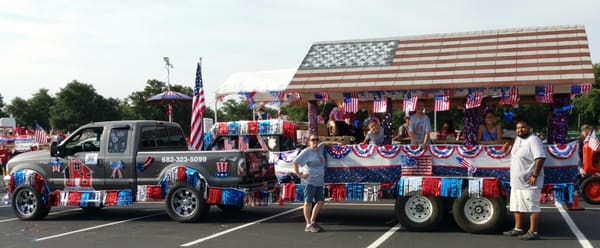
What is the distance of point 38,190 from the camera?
407 inches

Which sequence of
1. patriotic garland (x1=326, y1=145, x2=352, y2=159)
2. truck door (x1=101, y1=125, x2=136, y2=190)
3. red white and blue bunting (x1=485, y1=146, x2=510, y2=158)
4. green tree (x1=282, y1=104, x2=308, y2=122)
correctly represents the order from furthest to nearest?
1. green tree (x1=282, y1=104, x2=308, y2=122)
2. truck door (x1=101, y1=125, x2=136, y2=190)
3. patriotic garland (x1=326, y1=145, x2=352, y2=159)
4. red white and blue bunting (x1=485, y1=146, x2=510, y2=158)

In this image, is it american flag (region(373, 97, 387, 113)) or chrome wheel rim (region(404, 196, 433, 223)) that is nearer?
chrome wheel rim (region(404, 196, 433, 223))

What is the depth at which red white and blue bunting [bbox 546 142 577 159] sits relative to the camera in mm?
8008

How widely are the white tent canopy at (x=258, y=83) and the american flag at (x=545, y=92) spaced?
7592mm

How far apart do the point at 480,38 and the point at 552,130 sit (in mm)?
2021

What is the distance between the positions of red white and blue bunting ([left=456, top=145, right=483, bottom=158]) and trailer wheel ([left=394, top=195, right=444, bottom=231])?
79cm

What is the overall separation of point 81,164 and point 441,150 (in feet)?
21.3

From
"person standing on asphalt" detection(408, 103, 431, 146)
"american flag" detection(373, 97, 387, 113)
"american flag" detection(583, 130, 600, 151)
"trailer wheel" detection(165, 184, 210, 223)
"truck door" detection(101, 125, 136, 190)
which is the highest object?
"american flag" detection(373, 97, 387, 113)

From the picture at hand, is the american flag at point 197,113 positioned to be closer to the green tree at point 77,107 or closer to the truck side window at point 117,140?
the truck side window at point 117,140

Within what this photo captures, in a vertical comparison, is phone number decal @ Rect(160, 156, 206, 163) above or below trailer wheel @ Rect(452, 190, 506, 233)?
above

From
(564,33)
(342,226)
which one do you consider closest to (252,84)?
(342,226)

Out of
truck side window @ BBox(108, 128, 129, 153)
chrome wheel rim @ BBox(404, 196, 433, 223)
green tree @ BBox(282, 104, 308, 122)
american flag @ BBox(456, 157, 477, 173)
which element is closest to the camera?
american flag @ BBox(456, 157, 477, 173)

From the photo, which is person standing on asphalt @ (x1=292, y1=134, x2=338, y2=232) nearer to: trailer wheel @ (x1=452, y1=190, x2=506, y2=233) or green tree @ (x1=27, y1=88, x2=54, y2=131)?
trailer wheel @ (x1=452, y1=190, x2=506, y2=233)

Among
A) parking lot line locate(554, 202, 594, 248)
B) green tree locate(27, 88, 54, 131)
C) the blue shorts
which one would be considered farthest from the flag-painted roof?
green tree locate(27, 88, 54, 131)
